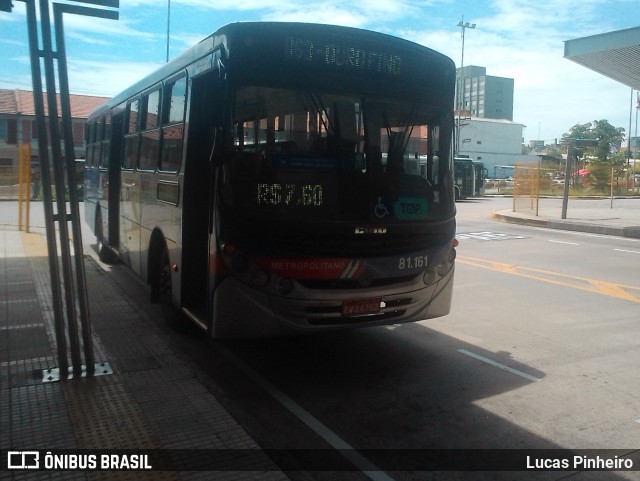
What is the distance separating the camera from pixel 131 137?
8602 mm

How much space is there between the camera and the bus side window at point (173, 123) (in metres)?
6.21

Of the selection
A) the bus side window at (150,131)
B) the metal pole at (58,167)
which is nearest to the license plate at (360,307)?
the metal pole at (58,167)

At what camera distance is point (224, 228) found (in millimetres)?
5152

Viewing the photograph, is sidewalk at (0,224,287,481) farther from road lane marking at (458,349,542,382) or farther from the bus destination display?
road lane marking at (458,349,542,382)

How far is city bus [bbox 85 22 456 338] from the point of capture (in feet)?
17.0

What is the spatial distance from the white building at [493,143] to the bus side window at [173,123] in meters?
85.6

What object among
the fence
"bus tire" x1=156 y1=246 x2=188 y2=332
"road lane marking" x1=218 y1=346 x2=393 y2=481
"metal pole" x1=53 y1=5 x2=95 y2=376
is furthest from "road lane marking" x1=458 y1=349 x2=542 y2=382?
the fence

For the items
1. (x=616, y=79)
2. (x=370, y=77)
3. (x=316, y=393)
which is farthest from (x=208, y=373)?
(x=616, y=79)

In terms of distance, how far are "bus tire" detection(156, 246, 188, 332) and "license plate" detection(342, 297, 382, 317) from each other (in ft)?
7.15

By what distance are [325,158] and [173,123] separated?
2.01m

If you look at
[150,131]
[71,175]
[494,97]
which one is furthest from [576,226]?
[494,97]

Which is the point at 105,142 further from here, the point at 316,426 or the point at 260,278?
the point at 316,426

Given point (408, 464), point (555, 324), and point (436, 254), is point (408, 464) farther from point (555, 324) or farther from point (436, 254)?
point (555, 324)

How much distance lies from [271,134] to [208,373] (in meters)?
2.26
